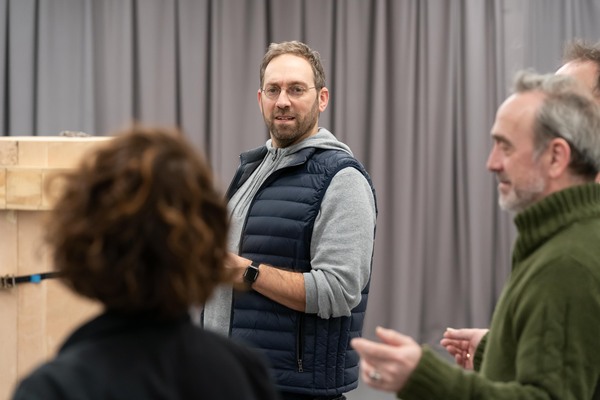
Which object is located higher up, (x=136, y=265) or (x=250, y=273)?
(x=136, y=265)

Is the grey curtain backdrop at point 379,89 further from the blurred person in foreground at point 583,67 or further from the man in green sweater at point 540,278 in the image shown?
the man in green sweater at point 540,278

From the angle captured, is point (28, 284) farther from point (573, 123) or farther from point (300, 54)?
point (573, 123)

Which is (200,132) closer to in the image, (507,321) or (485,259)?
(485,259)

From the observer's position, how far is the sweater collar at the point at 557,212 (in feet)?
6.28

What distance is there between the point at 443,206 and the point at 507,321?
3.89 meters

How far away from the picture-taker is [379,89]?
18.6ft

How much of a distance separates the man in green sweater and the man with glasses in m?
0.77

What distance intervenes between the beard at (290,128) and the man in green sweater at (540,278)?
0.98 m

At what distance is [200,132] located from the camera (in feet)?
18.6

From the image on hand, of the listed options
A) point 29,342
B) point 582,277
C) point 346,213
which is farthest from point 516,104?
point 29,342

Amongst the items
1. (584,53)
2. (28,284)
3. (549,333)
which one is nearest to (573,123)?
(549,333)

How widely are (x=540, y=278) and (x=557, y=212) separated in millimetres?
152

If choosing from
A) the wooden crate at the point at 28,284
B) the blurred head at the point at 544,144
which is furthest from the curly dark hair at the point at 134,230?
the wooden crate at the point at 28,284

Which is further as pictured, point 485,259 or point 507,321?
point 485,259
